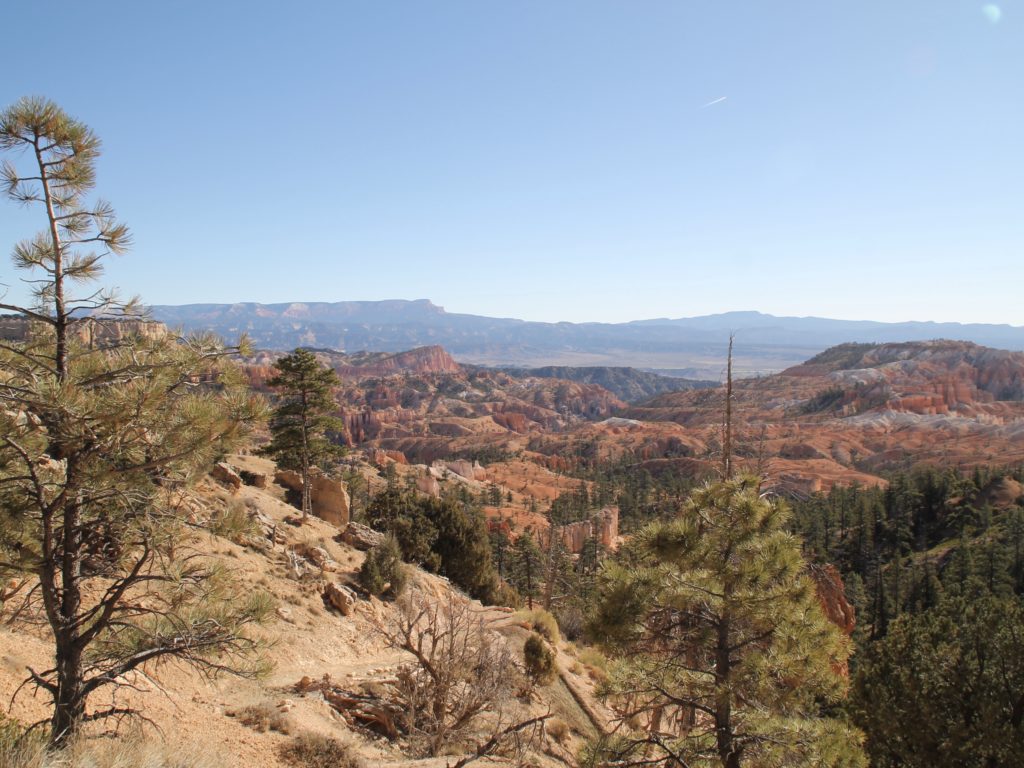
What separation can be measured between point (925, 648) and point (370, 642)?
1292 centimetres

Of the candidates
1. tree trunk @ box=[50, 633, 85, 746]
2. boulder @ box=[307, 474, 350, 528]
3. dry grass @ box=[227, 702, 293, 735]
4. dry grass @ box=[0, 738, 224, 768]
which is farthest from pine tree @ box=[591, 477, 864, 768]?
boulder @ box=[307, 474, 350, 528]

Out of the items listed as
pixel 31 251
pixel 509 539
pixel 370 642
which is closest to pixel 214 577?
pixel 31 251

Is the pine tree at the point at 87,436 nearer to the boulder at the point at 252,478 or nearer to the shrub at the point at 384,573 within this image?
the shrub at the point at 384,573

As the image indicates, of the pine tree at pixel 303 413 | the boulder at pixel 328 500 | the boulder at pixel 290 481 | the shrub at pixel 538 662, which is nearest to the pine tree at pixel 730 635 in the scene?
the shrub at pixel 538 662

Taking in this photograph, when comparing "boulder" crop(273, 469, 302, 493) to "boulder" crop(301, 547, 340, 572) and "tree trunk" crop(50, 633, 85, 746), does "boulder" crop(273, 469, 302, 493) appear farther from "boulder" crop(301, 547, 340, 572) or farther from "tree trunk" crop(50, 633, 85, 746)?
"tree trunk" crop(50, 633, 85, 746)

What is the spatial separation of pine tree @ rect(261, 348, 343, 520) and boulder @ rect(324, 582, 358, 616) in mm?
5390

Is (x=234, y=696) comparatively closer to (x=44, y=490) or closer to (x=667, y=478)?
(x=44, y=490)

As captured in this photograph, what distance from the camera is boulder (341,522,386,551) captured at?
69.3 ft

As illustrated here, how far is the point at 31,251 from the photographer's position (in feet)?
16.1

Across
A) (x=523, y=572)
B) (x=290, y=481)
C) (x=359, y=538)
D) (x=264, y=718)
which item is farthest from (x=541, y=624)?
(x=523, y=572)

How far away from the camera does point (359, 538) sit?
2141cm

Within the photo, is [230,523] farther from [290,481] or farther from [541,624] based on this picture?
[290,481]

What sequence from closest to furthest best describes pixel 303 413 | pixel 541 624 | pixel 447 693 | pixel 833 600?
pixel 447 693 < pixel 541 624 < pixel 303 413 < pixel 833 600

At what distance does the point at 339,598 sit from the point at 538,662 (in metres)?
5.55
